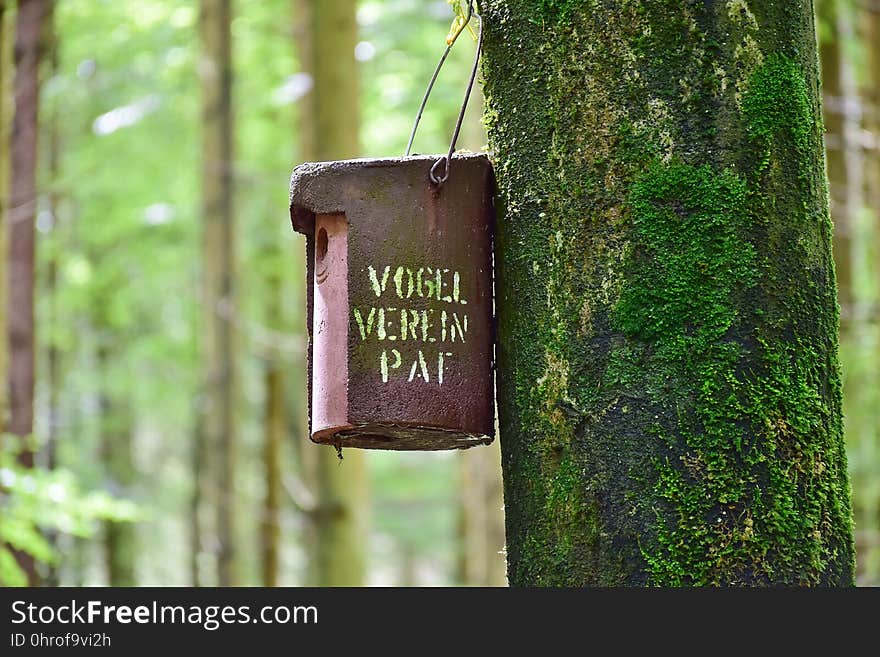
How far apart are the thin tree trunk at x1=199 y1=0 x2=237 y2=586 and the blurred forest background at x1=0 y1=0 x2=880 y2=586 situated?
0.7 inches

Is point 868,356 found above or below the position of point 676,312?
above

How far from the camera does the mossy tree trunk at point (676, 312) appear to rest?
165 centimetres

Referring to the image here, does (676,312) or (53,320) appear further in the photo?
(53,320)

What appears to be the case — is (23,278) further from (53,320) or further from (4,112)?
(53,320)

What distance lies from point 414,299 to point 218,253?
7233 mm

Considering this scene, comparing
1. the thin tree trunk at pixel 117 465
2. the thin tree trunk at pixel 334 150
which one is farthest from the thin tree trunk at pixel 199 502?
the thin tree trunk at pixel 117 465

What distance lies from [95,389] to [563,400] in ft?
43.6

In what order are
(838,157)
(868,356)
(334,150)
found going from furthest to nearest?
(868,356)
(838,157)
(334,150)

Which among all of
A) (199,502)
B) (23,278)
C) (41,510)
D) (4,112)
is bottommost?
(41,510)

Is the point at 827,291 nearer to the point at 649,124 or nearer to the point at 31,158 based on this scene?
the point at 649,124

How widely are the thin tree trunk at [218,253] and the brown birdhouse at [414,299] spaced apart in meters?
6.91

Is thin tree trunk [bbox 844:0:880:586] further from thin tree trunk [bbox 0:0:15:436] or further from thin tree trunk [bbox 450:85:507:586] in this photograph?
thin tree trunk [bbox 0:0:15:436]

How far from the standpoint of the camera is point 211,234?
29.3 feet

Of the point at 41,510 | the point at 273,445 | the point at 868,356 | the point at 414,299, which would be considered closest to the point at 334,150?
the point at 41,510
